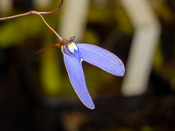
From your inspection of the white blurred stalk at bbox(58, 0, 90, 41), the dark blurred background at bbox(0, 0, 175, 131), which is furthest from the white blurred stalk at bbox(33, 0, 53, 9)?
the white blurred stalk at bbox(58, 0, 90, 41)

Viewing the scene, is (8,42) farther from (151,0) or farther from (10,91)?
(151,0)

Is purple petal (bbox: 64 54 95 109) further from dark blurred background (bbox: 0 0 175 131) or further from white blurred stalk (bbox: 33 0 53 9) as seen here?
white blurred stalk (bbox: 33 0 53 9)

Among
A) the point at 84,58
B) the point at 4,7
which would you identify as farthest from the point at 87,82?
the point at 84,58

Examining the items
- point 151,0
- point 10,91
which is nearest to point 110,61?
point 151,0

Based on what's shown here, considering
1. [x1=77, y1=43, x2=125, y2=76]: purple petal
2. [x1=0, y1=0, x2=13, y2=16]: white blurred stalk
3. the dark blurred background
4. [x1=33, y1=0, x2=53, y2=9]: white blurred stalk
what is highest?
[x1=33, y1=0, x2=53, y2=9]: white blurred stalk

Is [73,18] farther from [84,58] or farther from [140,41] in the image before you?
[84,58]

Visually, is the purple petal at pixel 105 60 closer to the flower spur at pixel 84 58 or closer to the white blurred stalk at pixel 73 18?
the flower spur at pixel 84 58
